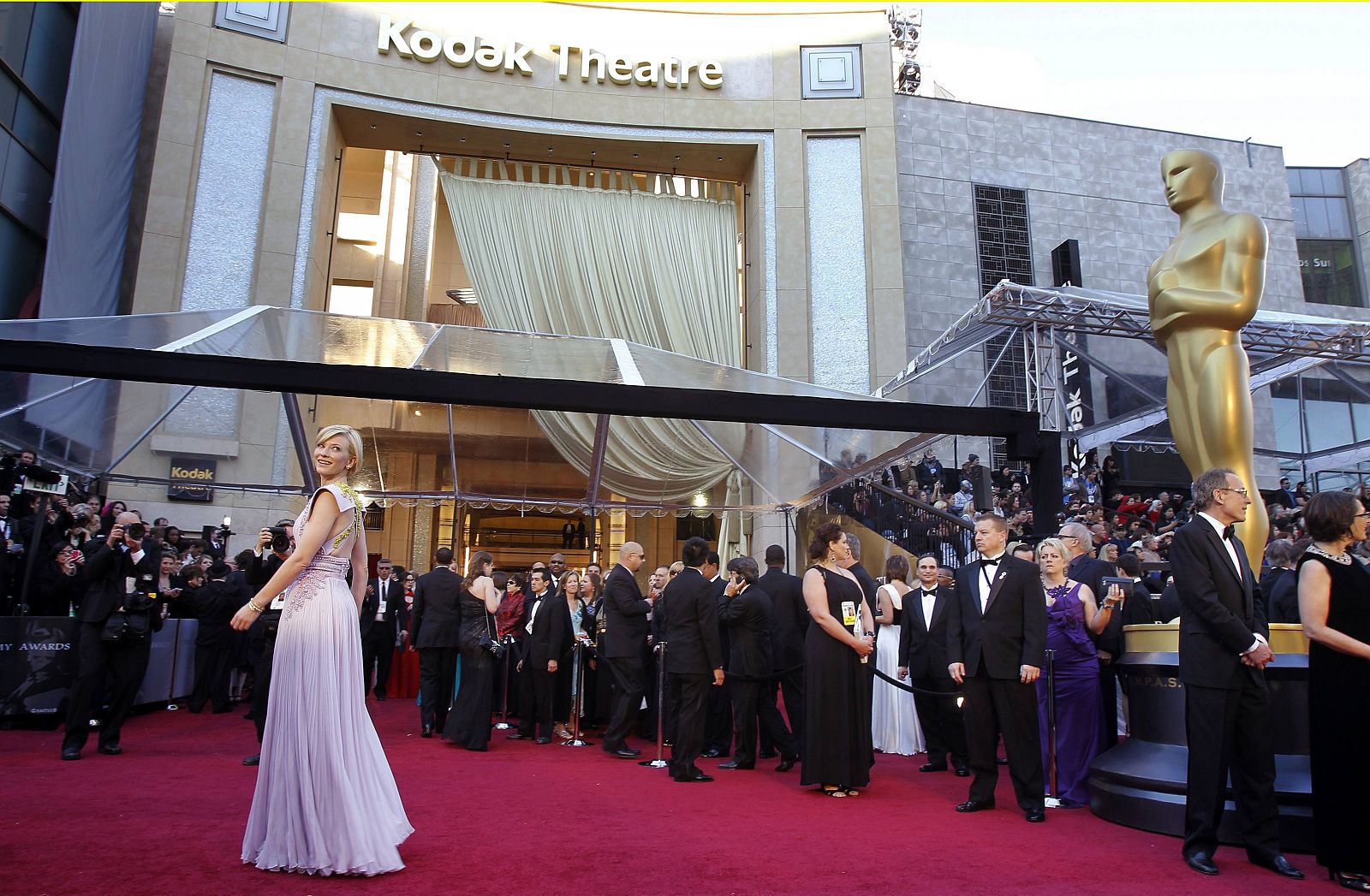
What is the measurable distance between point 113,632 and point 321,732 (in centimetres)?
408

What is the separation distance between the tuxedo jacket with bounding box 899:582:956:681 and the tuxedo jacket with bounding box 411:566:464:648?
4064mm

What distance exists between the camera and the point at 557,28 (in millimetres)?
19062

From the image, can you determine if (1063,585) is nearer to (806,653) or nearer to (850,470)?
(806,653)

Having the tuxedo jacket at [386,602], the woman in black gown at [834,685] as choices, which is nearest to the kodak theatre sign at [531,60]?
the tuxedo jacket at [386,602]

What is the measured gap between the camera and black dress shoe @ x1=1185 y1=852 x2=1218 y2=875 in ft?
13.9

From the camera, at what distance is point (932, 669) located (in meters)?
7.96

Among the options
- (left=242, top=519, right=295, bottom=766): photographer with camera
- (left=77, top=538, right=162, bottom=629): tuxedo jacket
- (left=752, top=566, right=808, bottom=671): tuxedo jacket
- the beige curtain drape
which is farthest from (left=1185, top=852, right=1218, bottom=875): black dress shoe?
the beige curtain drape

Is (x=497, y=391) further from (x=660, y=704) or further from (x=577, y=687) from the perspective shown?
(x=577, y=687)

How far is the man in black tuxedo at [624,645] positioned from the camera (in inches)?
321

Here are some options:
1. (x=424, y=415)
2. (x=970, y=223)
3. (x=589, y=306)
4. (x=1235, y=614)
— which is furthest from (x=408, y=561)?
(x=1235, y=614)

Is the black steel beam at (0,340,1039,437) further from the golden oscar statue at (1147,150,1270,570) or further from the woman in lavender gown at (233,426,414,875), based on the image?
the woman in lavender gown at (233,426,414,875)

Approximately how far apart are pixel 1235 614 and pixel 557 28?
18056mm

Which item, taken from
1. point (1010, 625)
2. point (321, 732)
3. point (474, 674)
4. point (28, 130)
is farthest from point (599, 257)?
point (321, 732)

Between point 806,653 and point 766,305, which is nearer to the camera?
point 806,653
